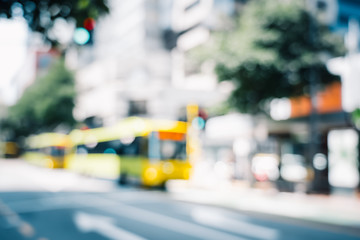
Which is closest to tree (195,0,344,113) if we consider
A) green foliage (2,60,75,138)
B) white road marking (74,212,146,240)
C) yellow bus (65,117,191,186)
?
yellow bus (65,117,191,186)

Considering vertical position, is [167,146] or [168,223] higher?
[167,146]

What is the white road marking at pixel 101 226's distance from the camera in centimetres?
811

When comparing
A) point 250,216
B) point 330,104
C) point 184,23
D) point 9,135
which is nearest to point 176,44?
point 184,23

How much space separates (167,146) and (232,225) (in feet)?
28.2

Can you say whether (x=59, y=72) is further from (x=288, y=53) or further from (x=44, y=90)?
(x=288, y=53)

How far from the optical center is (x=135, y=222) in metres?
9.92

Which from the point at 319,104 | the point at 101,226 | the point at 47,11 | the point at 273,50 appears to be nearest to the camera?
the point at 47,11

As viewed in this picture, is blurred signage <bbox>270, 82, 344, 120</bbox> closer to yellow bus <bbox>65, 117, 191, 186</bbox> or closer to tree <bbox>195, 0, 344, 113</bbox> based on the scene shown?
tree <bbox>195, 0, 344, 113</bbox>

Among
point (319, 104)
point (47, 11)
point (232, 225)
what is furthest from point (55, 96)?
point (47, 11)

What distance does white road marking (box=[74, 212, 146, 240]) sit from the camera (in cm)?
811

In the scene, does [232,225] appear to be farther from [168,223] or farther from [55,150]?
[55,150]

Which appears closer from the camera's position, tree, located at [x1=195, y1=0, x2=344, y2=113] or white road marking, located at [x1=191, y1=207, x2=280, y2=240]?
white road marking, located at [x1=191, y1=207, x2=280, y2=240]

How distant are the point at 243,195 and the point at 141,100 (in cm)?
2929

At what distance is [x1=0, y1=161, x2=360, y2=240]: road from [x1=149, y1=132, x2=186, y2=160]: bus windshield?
3.31m
